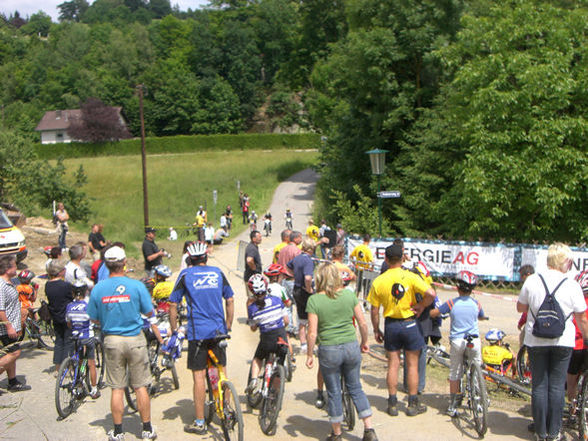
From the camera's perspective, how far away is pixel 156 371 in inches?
311

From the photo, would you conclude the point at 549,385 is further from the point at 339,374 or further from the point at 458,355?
the point at 339,374

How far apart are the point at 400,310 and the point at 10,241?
13.8 m

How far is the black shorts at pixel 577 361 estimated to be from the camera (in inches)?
260

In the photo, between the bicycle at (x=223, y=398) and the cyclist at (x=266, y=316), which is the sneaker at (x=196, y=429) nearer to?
the bicycle at (x=223, y=398)

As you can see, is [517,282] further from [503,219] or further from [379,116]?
[379,116]

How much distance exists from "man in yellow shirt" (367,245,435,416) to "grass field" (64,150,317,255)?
18566mm

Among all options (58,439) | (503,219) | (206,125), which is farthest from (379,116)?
(206,125)

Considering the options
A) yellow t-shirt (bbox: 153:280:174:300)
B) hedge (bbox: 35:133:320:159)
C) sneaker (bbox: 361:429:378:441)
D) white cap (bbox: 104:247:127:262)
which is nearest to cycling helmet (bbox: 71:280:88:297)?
yellow t-shirt (bbox: 153:280:174:300)

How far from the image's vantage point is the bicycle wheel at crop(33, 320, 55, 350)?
10.7 metres

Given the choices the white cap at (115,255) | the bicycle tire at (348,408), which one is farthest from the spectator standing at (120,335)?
the bicycle tire at (348,408)

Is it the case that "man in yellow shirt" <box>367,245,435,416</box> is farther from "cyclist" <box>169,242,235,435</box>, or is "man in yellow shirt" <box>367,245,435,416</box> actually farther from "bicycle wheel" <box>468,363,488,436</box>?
"cyclist" <box>169,242,235,435</box>

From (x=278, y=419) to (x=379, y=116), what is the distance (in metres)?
23.9

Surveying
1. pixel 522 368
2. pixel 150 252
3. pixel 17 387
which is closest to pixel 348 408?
pixel 522 368

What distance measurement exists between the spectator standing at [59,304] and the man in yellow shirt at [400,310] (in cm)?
A: 428
